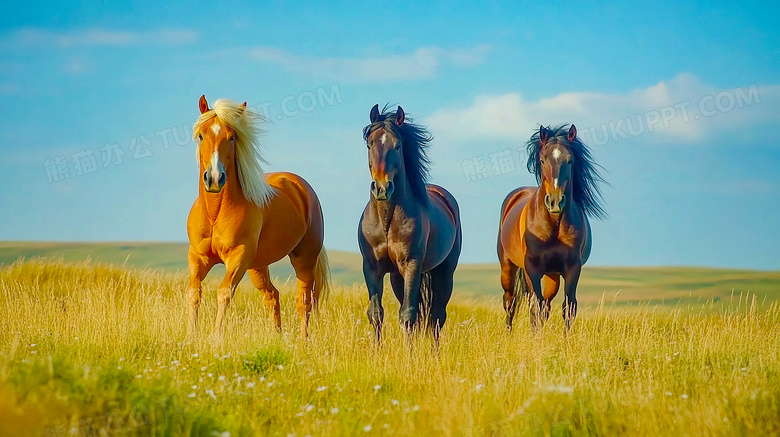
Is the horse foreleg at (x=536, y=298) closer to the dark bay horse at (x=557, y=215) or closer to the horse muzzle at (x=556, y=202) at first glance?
the dark bay horse at (x=557, y=215)

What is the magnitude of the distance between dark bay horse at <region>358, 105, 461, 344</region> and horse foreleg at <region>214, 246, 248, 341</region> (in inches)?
59.2

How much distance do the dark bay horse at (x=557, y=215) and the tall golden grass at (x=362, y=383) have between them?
68 cm

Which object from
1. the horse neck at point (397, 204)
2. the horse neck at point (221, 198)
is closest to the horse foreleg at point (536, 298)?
the horse neck at point (397, 204)

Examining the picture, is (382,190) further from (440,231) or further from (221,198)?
(221,198)

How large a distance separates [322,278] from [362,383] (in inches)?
182

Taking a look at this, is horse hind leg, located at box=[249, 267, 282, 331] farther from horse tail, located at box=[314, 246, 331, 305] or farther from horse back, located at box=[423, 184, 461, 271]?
horse back, located at box=[423, 184, 461, 271]

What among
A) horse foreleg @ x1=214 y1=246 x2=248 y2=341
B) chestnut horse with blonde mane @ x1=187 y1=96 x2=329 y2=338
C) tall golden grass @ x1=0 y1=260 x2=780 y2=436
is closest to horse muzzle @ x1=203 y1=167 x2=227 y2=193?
chestnut horse with blonde mane @ x1=187 y1=96 x2=329 y2=338

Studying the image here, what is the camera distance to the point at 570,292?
391 inches

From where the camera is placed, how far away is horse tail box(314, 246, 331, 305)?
36.1 ft

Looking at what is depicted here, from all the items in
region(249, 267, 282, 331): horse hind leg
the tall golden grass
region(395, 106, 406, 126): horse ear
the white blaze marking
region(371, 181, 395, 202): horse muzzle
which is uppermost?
region(395, 106, 406, 126): horse ear

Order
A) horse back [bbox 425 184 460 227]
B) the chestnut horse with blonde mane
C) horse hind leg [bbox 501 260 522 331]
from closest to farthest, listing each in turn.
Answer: the chestnut horse with blonde mane, horse back [bbox 425 184 460 227], horse hind leg [bbox 501 260 522 331]

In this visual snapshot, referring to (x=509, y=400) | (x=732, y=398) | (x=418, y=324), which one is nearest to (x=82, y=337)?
(x=418, y=324)

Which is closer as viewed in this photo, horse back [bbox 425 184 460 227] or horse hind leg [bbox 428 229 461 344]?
horse hind leg [bbox 428 229 461 344]

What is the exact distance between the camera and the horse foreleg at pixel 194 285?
876 centimetres
